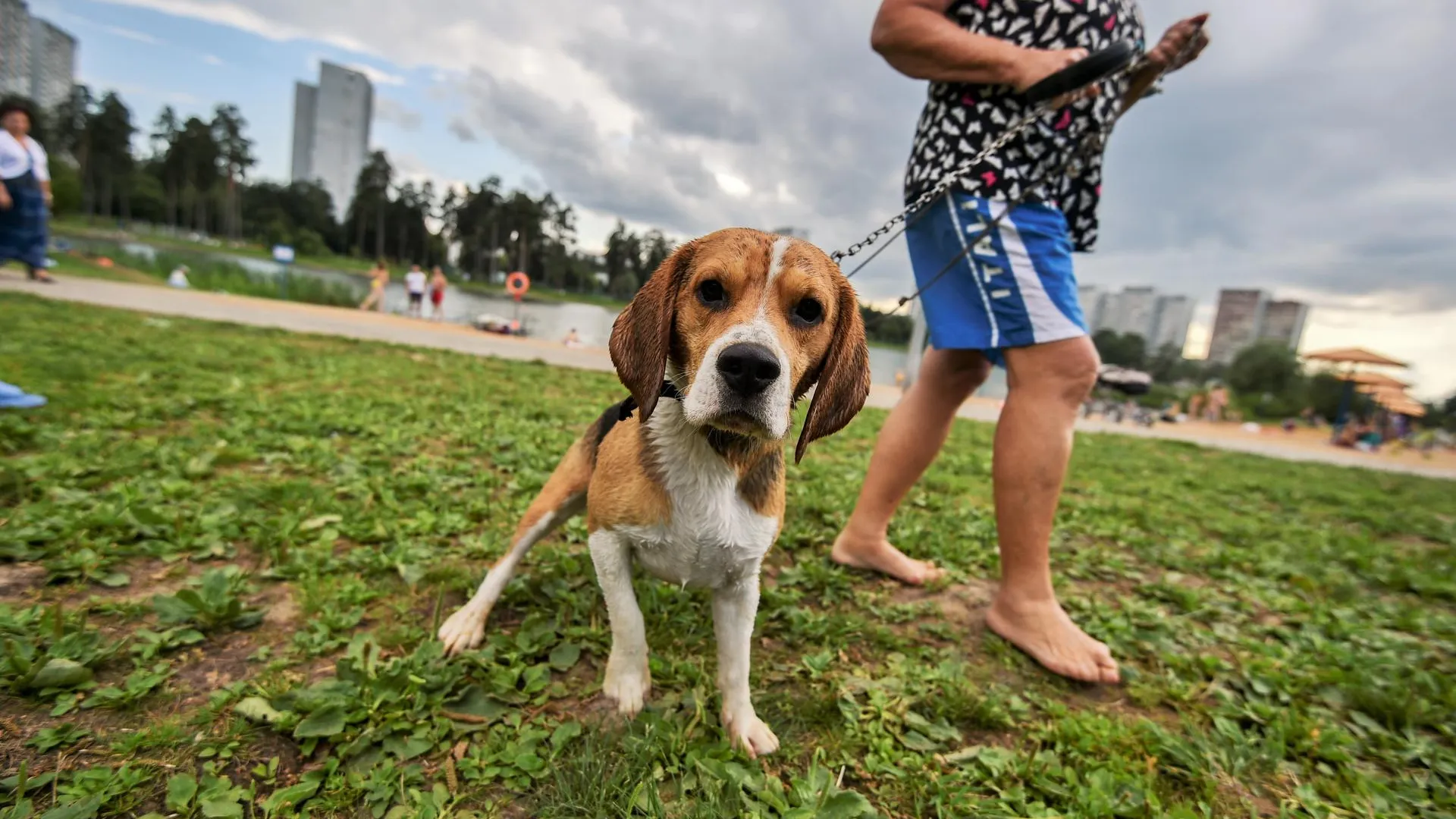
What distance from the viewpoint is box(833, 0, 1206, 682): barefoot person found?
7.53 feet

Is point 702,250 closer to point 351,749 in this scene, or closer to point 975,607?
point 351,749

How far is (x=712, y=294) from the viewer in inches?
62.3

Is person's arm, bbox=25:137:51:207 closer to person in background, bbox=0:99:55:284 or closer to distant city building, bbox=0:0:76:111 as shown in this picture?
person in background, bbox=0:99:55:284

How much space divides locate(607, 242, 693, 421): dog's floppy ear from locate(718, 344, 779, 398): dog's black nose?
0.83 feet

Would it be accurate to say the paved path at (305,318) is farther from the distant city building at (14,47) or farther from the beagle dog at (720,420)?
the distant city building at (14,47)

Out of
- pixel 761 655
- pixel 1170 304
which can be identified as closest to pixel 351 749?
pixel 761 655

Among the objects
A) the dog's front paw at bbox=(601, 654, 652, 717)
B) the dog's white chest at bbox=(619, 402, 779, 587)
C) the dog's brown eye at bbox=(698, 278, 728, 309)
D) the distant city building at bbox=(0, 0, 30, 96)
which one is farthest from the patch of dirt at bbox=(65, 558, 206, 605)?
the distant city building at bbox=(0, 0, 30, 96)

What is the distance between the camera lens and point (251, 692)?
1.66 meters

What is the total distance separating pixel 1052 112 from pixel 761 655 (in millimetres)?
2346

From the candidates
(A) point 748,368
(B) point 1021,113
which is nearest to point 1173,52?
(B) point 1021,113

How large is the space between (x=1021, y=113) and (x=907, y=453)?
1.50 meters

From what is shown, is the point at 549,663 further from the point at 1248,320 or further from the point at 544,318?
the point at 1248,320

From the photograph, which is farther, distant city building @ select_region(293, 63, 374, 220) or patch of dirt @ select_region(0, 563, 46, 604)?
distant city building @ select_region(293, 63, 374, 220)

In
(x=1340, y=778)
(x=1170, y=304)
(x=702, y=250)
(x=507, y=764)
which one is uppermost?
(x=1170, y=304)
